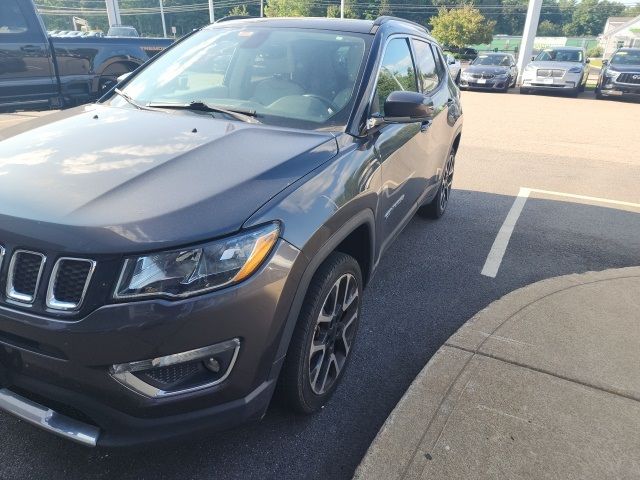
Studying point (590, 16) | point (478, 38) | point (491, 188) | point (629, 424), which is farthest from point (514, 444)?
point (590, 16)

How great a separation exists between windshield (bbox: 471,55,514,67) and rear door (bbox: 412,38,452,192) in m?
16.6

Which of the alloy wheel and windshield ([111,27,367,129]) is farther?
windshield ([111,27,367,129])

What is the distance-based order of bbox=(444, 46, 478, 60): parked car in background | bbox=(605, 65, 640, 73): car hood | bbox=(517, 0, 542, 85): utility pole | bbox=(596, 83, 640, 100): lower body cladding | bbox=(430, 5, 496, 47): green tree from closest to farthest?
1. bbox=(605, 65, 640, 73): car hood
2. bbox=(596, 83, 640, 100): lower body cladding
3. bbox=(517, 0, 542, 85): utility pole
4. bbox=(444, 46, 478, 60): parked car in background
5. bbox=(430, 5, 496, 47): green tree

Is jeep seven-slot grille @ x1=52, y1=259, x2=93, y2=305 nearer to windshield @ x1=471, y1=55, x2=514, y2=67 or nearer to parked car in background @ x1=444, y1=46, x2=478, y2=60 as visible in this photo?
windshield @ x1=471, y1=55, x2=514, y2=67

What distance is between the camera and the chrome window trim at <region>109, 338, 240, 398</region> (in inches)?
65.7

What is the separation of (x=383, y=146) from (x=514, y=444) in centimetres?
168

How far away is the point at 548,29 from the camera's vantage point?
95.6 m

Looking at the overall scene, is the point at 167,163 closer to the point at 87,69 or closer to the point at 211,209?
the point at 211,209

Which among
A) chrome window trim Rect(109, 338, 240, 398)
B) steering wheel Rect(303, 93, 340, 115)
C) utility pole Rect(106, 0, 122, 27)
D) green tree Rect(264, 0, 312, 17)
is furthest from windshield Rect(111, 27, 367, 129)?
green tree Rect(264, 0, 312, 17)

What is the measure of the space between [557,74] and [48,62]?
16.6m

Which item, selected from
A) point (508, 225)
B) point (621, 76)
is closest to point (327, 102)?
point (508, 225)

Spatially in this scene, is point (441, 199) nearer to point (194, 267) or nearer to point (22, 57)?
point (194, 267)

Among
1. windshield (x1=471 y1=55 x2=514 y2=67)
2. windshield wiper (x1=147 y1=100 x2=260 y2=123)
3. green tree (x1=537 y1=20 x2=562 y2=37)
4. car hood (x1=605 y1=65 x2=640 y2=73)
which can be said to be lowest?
green tree (x1=537 y1=20 x2=562 y2=37)

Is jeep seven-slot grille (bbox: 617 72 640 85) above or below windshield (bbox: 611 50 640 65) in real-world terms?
below
